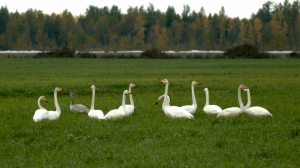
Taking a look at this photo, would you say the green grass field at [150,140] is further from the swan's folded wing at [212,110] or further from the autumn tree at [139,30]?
the autumn tree at [139,30]

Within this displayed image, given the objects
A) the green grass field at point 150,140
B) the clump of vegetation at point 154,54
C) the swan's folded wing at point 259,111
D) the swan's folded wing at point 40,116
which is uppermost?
the clump of vegetation at point 154,54

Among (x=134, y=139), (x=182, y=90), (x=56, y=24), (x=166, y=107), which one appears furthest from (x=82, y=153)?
(x=56, y=24)

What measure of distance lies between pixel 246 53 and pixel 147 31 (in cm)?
8906

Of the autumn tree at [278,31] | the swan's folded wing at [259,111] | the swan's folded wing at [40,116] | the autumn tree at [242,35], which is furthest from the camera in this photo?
the autumn tree at [242,35]

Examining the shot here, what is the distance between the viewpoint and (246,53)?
71.3 meters

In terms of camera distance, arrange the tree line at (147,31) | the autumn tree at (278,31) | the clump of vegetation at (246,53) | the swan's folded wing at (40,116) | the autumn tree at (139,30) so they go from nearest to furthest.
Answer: the swan's folded wing at (40,116) < the clump of vegetation at (246,53) < the autumn tree at (278,31) < the tree line at (147,31) < the autumn tree at (139,30)

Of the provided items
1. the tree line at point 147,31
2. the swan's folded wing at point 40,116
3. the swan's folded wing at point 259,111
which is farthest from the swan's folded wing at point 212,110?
the tree line at point 147,31

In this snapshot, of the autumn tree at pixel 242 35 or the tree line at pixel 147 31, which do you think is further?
the autumn tree at pixel 242 35

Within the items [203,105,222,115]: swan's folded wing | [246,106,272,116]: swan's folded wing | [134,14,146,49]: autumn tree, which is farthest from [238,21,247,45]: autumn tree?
[246,106,272,116]: swan's folded wing

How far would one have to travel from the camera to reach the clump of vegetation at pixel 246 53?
69812 mm

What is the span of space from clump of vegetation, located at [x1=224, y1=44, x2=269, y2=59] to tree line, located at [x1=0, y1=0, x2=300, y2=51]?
65.0 meters

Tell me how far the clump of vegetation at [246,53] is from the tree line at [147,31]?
213 feet

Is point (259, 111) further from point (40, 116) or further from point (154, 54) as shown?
point (154, 54)

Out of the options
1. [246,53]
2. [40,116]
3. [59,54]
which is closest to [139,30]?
[59,54]
